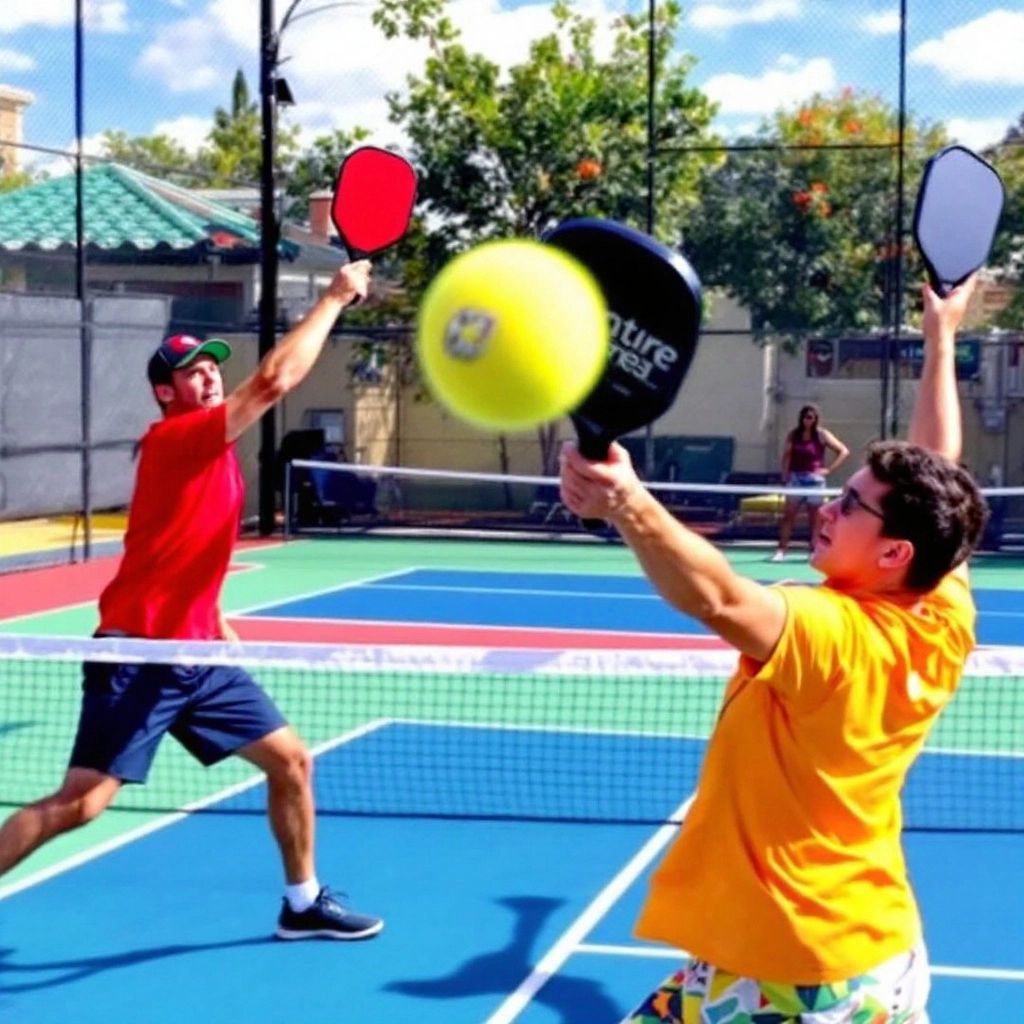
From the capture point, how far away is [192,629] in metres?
5.80

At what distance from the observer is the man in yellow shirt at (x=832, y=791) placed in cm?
313

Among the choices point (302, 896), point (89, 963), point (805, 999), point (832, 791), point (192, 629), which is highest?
point (832, 791)

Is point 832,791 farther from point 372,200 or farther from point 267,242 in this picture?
point 267,242

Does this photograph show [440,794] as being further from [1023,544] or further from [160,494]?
[1023,544]

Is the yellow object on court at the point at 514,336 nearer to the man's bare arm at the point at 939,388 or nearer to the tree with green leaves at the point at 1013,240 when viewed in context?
the man's bare arm at the point at 939,388

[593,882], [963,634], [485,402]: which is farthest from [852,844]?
[593,882]

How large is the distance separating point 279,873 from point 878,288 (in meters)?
22.3

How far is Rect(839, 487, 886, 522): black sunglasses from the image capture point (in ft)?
10.3

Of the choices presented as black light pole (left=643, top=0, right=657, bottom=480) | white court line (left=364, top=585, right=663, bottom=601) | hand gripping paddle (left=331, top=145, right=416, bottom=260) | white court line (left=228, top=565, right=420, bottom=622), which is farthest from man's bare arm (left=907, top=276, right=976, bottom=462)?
black light pole (left=643, top=0, right=657, bottom=480)

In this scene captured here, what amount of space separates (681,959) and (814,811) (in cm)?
270

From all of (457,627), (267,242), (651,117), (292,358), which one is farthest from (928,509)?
(267,242)

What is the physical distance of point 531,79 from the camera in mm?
21859

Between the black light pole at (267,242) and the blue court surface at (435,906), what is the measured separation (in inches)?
465

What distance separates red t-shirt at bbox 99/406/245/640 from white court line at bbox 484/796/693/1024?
4.84 feet
